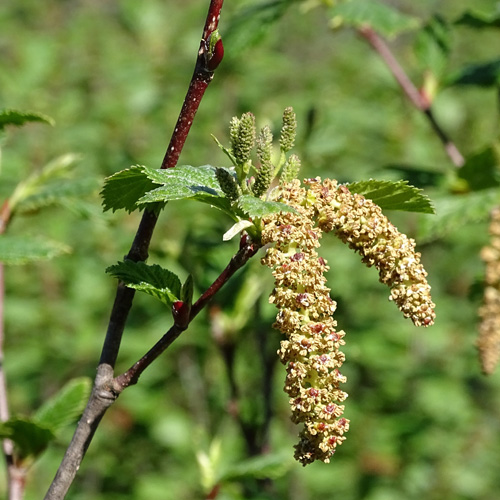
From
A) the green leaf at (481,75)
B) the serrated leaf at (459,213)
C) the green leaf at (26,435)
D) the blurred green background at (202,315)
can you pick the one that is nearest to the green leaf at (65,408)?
the green leaf at (26,435)

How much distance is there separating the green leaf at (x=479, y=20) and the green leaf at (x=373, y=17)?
0.16 m

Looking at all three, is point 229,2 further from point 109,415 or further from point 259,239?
point 259,239

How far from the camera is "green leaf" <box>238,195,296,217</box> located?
1.11 m

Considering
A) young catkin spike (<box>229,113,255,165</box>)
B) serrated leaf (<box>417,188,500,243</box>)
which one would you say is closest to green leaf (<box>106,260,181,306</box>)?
young catkin spike (<box>229,113,255,165</box>)

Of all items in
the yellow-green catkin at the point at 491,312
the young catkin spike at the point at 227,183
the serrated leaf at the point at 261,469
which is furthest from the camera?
the serrated leaf at the point at 261,469

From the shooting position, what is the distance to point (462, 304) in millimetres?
5051

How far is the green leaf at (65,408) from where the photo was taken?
5.77ft

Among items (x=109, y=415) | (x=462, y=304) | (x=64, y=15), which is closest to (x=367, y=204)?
(x=109, y=415)

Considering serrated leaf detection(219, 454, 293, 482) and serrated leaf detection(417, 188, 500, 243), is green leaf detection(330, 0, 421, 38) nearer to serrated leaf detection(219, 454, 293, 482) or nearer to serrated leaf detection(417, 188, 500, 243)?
serrated leaf detection(417, 188, 500, 243)

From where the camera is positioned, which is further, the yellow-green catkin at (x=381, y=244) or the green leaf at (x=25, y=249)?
the green leaf at (x=25, y=249)

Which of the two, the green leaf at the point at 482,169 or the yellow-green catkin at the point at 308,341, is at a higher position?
the green leaf at the point at 482,169

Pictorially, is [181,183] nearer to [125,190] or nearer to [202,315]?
[125,190]

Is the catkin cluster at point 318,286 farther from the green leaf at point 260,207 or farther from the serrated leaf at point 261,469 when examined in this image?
the serrated leaf at point 261,469

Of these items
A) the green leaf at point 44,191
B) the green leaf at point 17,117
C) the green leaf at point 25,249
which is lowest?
the green leaf at point 25,249
